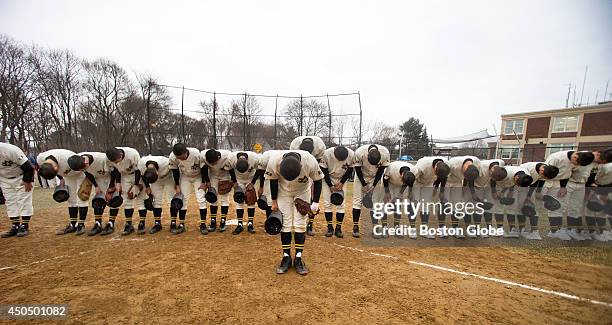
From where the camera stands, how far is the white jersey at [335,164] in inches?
231

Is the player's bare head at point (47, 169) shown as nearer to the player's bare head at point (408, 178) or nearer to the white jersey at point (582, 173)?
the player's bare head at point (408, 178)

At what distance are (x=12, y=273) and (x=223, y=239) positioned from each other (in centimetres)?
308

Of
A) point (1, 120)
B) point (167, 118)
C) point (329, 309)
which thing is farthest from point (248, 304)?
point (1, 120)

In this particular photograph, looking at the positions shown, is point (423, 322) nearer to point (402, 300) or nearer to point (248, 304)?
point (402, 300)

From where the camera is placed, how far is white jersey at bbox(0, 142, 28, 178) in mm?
5250

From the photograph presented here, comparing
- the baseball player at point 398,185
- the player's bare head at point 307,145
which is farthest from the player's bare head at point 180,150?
the baseball player at point 398,185

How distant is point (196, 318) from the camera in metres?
2.67

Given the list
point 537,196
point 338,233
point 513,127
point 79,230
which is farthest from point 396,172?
point 513,127

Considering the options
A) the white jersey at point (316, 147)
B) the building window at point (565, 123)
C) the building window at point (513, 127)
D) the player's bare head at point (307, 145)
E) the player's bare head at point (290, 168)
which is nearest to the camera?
the player's bare head at point (290, 168)

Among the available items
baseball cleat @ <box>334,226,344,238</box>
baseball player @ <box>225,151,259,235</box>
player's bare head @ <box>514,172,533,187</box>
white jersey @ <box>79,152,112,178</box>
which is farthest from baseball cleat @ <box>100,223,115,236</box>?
player's bare head @ <box>514,172,533,187</box>

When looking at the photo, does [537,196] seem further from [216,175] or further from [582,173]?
[216,175]

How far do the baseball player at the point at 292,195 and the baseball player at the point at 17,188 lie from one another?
570 cm

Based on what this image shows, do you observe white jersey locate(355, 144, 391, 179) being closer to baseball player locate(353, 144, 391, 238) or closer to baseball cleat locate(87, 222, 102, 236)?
baseball player locate(353, 144, 391, 238)

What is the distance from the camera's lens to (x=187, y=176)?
5.88 metres
